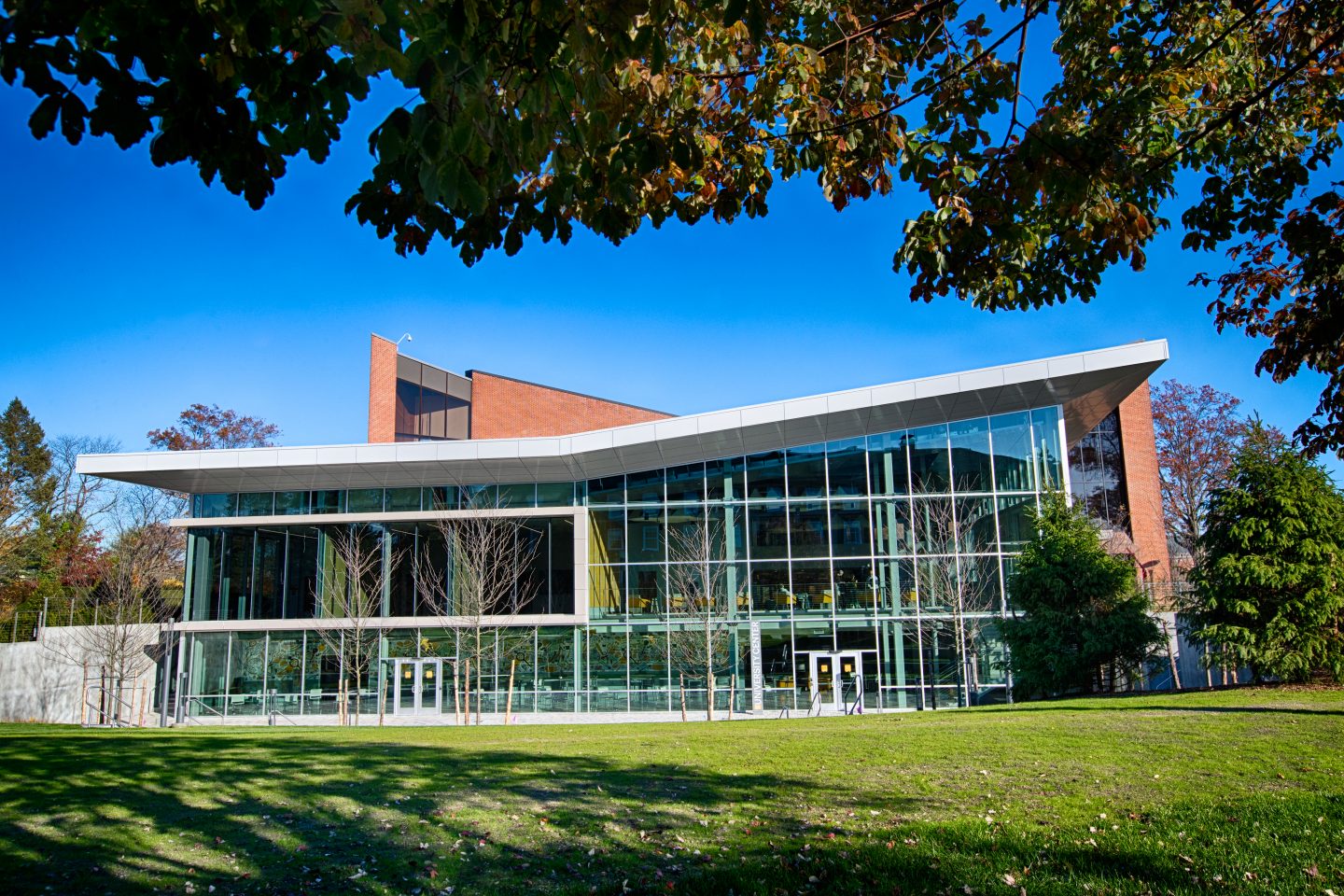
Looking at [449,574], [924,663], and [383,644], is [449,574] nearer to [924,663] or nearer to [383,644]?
[383,644]

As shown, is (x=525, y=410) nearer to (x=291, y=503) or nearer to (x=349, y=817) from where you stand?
(x=291, y=503)

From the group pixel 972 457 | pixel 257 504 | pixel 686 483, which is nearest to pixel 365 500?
pixel 257 504

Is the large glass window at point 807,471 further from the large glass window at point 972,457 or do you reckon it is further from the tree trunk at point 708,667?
the tree trunk at point 708,667

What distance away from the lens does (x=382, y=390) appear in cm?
4006

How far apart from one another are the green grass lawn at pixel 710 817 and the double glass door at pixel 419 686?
19071mm

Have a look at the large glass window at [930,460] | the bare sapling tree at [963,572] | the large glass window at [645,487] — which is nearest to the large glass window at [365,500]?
the large glass window at [645,487]

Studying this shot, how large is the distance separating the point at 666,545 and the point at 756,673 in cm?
490

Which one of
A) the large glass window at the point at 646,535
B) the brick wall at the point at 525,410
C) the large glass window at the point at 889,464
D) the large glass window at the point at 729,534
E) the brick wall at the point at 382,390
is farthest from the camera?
the brick wall at the point at 525,410

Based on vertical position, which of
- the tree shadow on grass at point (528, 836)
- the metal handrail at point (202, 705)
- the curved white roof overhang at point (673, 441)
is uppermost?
the curved white roof overhang at point (673, 441)

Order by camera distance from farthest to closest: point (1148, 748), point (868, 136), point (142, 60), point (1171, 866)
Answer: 1. point (1148, 748)
2. point (868, 136)
3. point (1171, 866)
4. point (142, 60)

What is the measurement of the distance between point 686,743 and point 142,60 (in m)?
12.1

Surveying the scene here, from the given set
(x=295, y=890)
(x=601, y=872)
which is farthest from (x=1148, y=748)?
A: (x=295, y=890)

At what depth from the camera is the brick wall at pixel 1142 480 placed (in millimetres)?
40562

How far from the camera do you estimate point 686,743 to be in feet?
46.2
